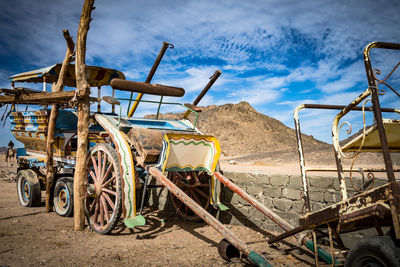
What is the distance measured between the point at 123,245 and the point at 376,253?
136 inches

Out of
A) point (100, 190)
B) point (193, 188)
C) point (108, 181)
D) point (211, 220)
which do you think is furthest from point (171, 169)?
point (211, 220)


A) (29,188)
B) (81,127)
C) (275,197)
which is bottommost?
(275,197)

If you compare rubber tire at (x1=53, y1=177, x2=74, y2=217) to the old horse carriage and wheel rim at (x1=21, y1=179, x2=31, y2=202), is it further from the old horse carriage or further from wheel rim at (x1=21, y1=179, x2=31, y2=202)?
wheel rim at (x1=21, y1=179, x2=31, y2=202)

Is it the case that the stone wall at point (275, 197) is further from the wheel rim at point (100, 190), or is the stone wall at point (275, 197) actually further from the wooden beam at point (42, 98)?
the wooden beam at point (42, 98)

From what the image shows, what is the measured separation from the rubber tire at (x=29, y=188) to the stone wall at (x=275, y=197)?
4.63 metres

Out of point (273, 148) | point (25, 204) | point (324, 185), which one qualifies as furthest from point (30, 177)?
point (273, 148)

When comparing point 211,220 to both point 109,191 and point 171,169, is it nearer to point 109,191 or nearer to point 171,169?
point 171,169

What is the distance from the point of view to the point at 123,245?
4289mm

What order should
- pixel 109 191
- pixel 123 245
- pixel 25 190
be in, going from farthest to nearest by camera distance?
pixel 25 190
pixel 109 191
pixel 123 245

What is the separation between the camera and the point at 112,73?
27.6ft

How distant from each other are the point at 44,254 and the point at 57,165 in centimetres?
349

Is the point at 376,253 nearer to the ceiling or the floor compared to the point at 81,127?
nearer to the floor

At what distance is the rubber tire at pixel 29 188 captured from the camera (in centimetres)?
694

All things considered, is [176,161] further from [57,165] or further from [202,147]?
[57,165]
